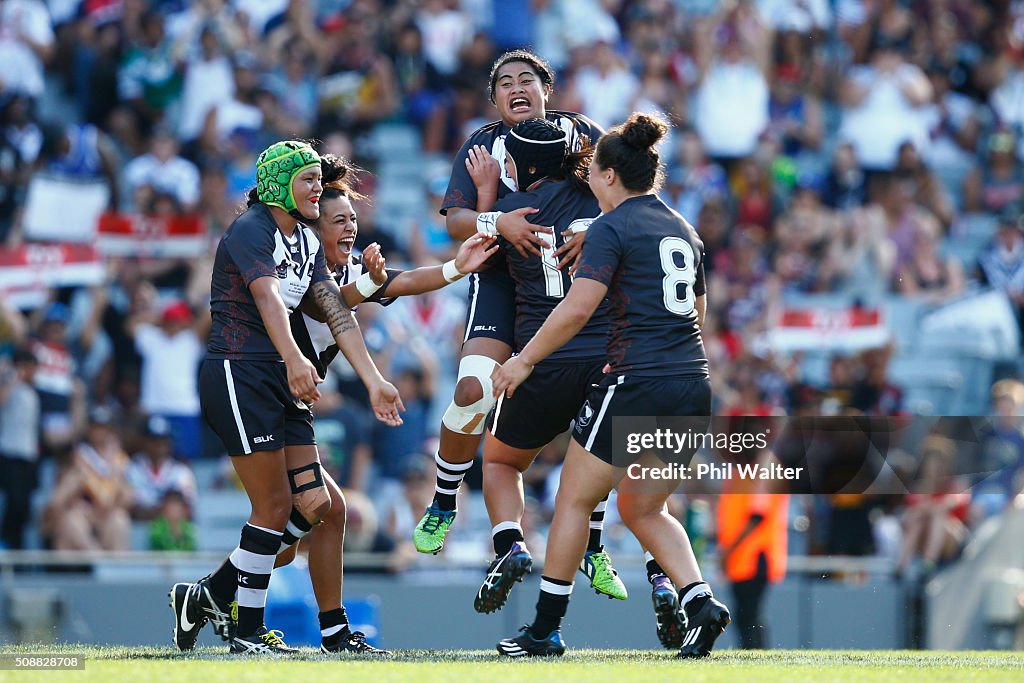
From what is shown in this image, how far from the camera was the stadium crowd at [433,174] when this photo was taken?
12.6 meters

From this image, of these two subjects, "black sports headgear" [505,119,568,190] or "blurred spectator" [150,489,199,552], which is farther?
"blurred spectator" [150,489,199,552]

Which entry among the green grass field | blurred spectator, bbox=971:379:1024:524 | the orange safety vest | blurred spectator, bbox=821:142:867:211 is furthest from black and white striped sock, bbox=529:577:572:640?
blurred spectator, bbox=821:142:867:211

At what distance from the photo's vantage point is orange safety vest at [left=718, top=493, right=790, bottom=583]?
11.0 metres

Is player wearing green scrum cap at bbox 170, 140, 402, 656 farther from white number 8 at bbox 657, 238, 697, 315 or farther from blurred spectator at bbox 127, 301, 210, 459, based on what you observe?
blurred spectator at bbox 127, 301, 210, 459

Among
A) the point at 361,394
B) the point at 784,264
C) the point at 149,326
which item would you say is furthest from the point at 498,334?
the point at 784,264

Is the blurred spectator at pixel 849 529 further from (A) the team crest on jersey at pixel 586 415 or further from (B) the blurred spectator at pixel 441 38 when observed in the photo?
(B) the blurred spectator at pixel 441 38

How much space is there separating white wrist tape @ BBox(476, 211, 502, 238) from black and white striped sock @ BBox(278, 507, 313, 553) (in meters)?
1.61

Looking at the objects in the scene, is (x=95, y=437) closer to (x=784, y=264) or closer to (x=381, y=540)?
(x=381, y=540)

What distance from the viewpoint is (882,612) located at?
38.2 ft

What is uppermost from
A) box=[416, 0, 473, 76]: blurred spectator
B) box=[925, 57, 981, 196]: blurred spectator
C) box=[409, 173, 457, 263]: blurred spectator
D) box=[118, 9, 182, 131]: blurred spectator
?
box=[416, 0, 473, 76]: blurred spectator

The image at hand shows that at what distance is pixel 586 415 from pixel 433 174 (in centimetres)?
912

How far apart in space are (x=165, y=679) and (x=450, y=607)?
6.23 metres

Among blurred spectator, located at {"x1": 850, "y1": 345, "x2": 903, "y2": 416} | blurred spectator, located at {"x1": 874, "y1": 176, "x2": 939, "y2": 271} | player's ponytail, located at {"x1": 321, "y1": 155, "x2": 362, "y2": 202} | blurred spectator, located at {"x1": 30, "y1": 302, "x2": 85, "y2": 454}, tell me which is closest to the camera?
player's ponytail, located at {"x1": 321, "y1": 155, "x2": 362, "y2": 202}

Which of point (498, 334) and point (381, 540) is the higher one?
point (498, 334)
